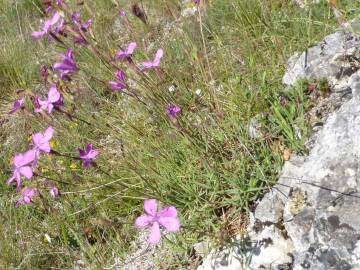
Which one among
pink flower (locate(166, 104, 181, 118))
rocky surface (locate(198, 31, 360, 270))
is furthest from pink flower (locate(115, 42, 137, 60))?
rocky surface (locate(198, 31, 360, 270))

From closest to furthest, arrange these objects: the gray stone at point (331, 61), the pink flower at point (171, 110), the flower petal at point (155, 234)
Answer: the flower petal at point (155, 234) → the pink flower at point (171, 110) → the gray stone at point (331, 61)

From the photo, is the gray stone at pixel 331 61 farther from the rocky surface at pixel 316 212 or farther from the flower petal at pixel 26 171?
the flower petal at pixel 26 171

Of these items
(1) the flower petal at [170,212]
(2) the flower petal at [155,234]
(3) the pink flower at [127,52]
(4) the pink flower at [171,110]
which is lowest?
(4) the pink flower at [171,110]

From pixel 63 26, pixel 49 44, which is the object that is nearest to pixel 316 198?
pixel 63 26

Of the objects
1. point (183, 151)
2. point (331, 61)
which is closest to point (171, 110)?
point (183, 151)

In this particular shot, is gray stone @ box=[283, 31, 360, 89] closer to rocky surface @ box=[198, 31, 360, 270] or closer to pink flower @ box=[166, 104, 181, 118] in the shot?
rocky surface @ box=[198, 31, 360, 270]

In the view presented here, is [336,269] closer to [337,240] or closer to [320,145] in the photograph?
[337,240]

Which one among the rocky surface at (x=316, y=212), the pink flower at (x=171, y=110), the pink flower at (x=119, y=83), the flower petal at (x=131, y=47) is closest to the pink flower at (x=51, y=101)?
the pink flower at (x=119, y=83)

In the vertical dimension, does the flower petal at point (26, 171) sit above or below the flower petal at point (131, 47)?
below

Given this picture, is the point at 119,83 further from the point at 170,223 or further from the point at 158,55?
the point at 170,223
